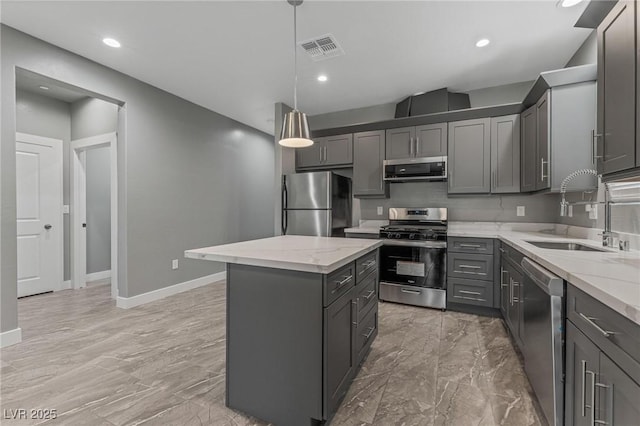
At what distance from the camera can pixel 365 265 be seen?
205 centimetres

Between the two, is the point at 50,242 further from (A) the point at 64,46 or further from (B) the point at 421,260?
(B) the point at 421,260

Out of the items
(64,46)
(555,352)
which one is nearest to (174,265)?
(64,46)

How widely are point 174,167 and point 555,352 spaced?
4418 millimetres

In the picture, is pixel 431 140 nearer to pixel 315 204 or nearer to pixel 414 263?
pixel 414 263

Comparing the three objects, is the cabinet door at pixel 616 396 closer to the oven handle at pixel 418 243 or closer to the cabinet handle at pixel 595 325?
the cabinet handle at pixel 595 325

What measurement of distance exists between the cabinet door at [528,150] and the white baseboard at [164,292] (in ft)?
12.3

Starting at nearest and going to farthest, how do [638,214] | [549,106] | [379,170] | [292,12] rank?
[638,214]
[292,12]
[549,106]
[379,170]

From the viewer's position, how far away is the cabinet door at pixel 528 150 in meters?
2.84

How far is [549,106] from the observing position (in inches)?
98.0

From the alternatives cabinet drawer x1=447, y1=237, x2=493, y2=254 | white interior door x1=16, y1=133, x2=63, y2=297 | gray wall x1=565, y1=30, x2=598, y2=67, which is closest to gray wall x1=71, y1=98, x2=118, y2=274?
white interior door x1=16, y1=133, x2=63, y2=297

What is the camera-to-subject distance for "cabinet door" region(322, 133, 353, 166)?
4.18 m

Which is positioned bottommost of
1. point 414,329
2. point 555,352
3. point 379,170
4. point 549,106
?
point 414,329

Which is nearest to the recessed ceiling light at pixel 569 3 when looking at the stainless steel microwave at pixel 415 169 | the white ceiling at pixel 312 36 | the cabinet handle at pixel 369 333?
the white ceiling at pixel 312 36

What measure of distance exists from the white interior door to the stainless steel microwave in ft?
16.0
